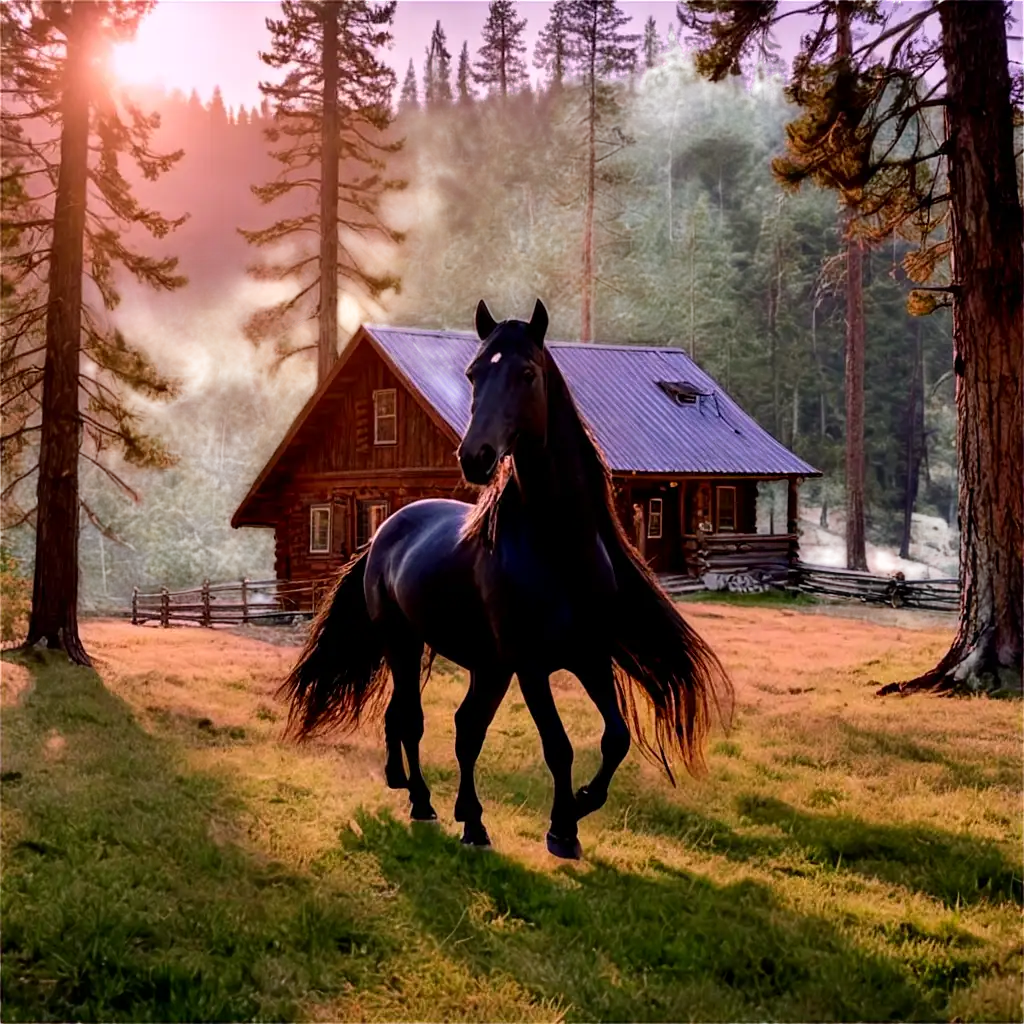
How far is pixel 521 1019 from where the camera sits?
11.3ft

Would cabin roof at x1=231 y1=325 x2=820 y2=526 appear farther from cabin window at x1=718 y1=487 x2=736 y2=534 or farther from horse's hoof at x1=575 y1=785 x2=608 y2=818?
horse's hoof at x1=575 y1=785 x2=608 y2=818

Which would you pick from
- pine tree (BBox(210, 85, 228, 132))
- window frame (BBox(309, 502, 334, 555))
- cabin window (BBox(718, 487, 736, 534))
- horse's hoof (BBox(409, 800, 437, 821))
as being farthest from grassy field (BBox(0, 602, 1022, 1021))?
pine tree (BBox(210, 85, 228, 132))

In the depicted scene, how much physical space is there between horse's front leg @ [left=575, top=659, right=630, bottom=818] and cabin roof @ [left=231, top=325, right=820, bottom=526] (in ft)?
44.5

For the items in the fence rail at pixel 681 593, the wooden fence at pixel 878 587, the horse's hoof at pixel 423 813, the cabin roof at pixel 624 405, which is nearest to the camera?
the horse's hoof at pixel 423 813

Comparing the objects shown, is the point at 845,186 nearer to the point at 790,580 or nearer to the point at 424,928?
the point at 424,928

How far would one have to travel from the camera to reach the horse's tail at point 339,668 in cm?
566

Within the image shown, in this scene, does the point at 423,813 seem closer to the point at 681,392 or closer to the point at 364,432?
the point at 364,432

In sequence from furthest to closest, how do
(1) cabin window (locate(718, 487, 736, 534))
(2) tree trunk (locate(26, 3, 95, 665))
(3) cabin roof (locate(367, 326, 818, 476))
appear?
(1) cabin window (locate(718, 487, 736, 534)), (3) cabin roof (locate(367, 326, 818, 476)), (2) tree trunk (locate(26, 3, 95, 665))

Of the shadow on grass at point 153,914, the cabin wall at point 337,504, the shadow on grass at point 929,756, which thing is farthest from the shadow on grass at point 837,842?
the cabin wall at point 337,504

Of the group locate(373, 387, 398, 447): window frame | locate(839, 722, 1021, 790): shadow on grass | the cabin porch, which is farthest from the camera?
the cabin porch

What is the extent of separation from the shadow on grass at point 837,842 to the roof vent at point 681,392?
2071 cm

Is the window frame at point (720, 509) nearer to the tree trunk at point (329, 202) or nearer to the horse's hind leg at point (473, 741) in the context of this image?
the tree trunk at point (329, 202)

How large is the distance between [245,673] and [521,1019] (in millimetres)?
7863

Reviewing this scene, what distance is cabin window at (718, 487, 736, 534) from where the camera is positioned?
26788 mm
